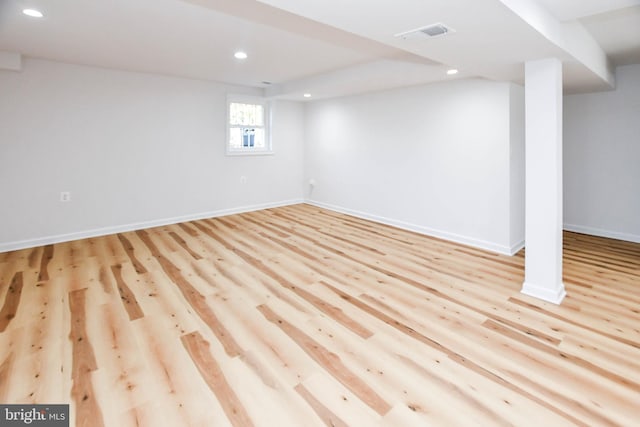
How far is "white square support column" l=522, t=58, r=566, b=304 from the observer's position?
277cm

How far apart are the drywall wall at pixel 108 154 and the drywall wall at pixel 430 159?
6.27ft

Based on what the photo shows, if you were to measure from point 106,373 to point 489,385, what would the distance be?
2231 mm

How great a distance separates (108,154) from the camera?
16.1ft

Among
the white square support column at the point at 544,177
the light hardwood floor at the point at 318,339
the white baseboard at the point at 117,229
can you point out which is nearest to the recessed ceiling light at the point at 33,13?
the light hardwood floor at the point at 318,339

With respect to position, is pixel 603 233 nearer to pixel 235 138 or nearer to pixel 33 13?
pixel 235 138

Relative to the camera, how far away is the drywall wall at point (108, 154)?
4.26 meters

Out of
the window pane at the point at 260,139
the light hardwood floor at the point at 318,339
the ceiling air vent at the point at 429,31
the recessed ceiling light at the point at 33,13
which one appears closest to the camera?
the light hardwood floor at the point at 318,339

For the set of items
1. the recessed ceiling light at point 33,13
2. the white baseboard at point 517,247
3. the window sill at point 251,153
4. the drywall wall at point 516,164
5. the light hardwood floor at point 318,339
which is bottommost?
the light hardwood floor at point 318,339

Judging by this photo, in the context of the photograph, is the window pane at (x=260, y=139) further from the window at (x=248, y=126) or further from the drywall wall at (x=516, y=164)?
the drywall wall at (x=516, y=164)

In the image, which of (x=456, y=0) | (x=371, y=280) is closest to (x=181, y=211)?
(x=371, y=280)

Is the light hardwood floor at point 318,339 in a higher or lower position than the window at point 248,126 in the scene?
lower

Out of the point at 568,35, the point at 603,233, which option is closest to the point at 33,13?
the point at 568,35

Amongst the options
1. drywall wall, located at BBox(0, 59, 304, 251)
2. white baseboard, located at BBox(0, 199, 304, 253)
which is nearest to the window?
drywall wall, located at BBox(0, 59, 304, 251)

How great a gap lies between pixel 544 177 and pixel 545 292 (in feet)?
3.28
